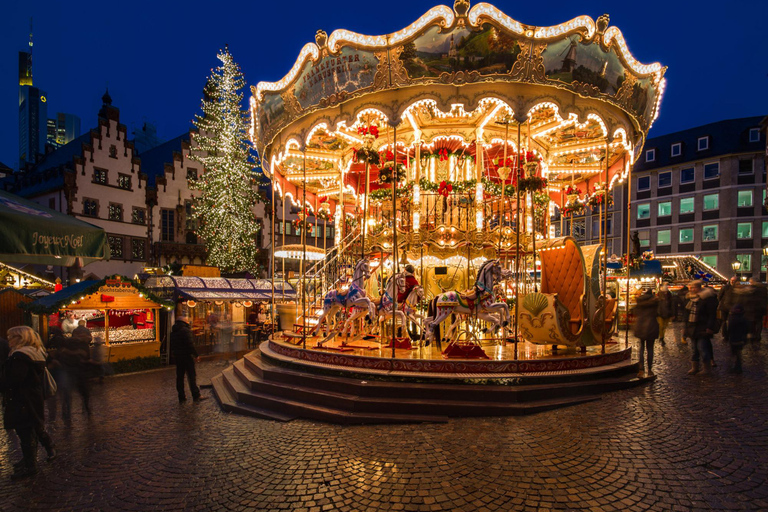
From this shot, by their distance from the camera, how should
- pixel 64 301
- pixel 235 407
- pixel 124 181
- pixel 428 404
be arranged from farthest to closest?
1. pixel 124 181
2. pixel 64 301
3. pixel 235 407
4. pixel 428 404

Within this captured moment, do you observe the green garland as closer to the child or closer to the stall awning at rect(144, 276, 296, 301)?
the stall awning at rect(144, 276, 296, 301)

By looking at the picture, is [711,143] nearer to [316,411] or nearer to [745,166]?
[745,166]

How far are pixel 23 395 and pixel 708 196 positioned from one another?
44.5m

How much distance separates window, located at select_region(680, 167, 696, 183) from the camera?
35844 mm

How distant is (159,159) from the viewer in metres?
36.1

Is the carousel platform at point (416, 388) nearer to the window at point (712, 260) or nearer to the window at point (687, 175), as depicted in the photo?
the window at point (712, 260)

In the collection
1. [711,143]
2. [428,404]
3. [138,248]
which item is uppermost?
[711,143]

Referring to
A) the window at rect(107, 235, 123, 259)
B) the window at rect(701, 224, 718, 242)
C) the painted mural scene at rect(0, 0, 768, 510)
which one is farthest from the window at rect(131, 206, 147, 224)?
the window at rect(701, 224, 718, 242)

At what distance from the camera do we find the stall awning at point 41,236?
131 inches

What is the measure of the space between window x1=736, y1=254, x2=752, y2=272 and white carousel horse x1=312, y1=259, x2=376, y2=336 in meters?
38.0

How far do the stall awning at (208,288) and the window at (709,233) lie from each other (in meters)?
36.3

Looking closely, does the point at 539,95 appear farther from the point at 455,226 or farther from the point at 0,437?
the point at 0,437

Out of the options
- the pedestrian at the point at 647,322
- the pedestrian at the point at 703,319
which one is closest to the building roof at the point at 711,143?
the pedestrian at the point at 703,319

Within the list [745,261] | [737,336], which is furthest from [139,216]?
[745,261]
